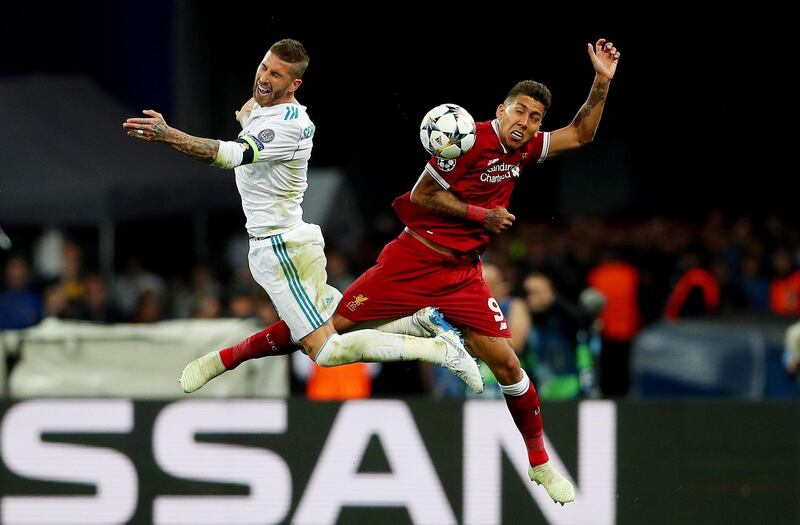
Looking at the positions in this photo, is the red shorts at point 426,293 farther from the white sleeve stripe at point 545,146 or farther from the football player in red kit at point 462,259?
the white sleeve stripe at point 545,146

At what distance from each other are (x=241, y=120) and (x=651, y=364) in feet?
25.0

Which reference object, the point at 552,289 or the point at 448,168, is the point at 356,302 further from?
the point at 552,289

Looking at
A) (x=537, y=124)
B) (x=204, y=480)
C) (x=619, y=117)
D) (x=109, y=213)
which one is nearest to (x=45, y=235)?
(x=109, y=213)

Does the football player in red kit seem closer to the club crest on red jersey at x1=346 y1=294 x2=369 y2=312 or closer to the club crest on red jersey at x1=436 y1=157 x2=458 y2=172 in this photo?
the club crest on red jersey at x1=346 y1=294 x2=369 y2=312

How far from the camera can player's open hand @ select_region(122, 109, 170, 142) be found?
7090mm

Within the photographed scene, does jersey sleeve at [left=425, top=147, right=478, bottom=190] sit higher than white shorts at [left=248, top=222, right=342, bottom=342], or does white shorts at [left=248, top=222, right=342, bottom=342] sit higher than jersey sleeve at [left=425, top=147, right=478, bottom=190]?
jersey sleeve at [left=425, top=147, right=478, bottom=190]

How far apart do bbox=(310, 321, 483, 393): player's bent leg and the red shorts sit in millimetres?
271

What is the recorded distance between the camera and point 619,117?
1250cm

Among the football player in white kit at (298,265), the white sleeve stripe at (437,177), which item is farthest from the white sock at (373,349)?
the white sleeve stripe at (437,177)

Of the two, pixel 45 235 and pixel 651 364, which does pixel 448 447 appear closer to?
pixel 651 364

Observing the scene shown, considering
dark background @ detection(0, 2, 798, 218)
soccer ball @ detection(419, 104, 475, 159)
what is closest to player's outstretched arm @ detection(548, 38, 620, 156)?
dark background @ detection(0, 2, 798, 218)

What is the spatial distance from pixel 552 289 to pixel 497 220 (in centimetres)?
468

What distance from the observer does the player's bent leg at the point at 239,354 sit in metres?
8.61

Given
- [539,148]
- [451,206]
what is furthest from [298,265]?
[539,148]
